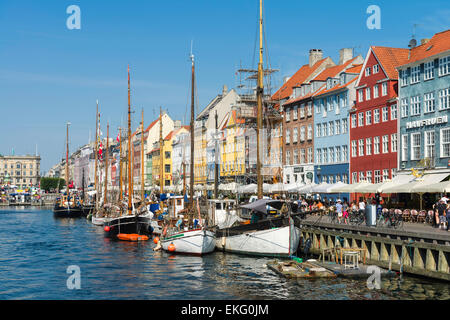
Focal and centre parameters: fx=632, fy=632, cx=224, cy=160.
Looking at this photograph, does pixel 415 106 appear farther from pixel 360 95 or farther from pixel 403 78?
pixel 360 95

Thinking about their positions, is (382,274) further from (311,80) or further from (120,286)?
(311,80)

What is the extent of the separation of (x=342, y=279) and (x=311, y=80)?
167ft

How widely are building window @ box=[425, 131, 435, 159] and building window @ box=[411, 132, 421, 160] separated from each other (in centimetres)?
124

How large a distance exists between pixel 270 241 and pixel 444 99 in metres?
21.8

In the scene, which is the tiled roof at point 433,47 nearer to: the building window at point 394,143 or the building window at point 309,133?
the building window at point 394,143

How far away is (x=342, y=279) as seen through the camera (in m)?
30.2

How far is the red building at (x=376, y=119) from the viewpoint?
196 ft

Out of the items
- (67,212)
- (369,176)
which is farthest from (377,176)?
(67,212)

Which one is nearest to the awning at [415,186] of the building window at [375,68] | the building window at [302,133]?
the building window at [375,68]

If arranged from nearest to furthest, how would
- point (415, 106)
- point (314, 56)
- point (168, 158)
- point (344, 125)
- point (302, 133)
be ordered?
point (415, 106), point (344, 125), point (302, 133), point (314, 56), point (168, 158)

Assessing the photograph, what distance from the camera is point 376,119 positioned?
6278 cm

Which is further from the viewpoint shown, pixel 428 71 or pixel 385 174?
pixel 385 174

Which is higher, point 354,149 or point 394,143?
point 394,143

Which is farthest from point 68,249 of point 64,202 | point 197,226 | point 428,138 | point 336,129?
point 64,202
